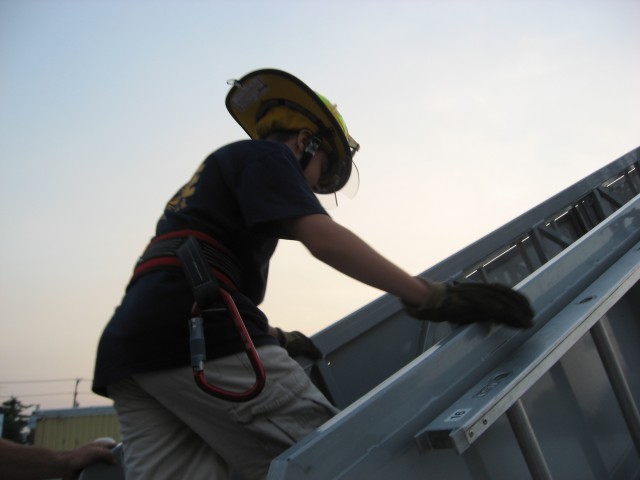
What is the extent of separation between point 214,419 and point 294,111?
1182 mm

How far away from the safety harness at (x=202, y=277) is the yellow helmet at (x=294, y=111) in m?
0.66

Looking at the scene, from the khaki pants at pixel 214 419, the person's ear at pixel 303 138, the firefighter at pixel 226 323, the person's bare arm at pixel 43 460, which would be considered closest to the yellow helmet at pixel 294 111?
the person's ear at pixel 303 138

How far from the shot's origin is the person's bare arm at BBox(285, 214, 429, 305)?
1504 mm

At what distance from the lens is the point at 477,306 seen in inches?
57.8

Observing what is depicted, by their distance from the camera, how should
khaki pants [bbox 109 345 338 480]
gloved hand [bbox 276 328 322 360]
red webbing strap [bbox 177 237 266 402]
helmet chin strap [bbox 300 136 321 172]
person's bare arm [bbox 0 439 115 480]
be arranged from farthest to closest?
gloved hand [bbox 276 328 322 360]
helmet chin strap [bbox 300 136 321 172]
person's bare arm [bbox 0 439 115 480]
khaki pants [bbox 109 345 338 480]
red webbing strap [bbox 177 237 266 402]

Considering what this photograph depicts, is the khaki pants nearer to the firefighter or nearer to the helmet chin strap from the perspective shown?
the firefighter

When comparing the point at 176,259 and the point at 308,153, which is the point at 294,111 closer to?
the point at 308,153

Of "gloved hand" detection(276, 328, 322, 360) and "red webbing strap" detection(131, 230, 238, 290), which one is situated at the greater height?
"red webbing strap" detection(131, 230, 238, 290)

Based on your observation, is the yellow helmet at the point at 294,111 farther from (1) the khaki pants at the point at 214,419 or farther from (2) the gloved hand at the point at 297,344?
(1) the khaki pants at the point at 214,419

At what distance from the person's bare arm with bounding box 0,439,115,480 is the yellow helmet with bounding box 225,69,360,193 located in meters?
1.35

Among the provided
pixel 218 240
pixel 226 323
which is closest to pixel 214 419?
pixel 226 323

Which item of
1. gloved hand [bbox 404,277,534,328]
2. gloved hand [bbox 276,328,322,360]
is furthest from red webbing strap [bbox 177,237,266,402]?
gloved hand [bbox 276,328,322,360]

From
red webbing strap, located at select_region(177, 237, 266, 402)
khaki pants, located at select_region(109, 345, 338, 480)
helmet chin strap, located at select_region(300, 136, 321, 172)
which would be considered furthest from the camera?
helmet chin strap, located at select_region(300, 136, 321, 172)

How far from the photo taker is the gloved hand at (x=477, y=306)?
1472 mm
